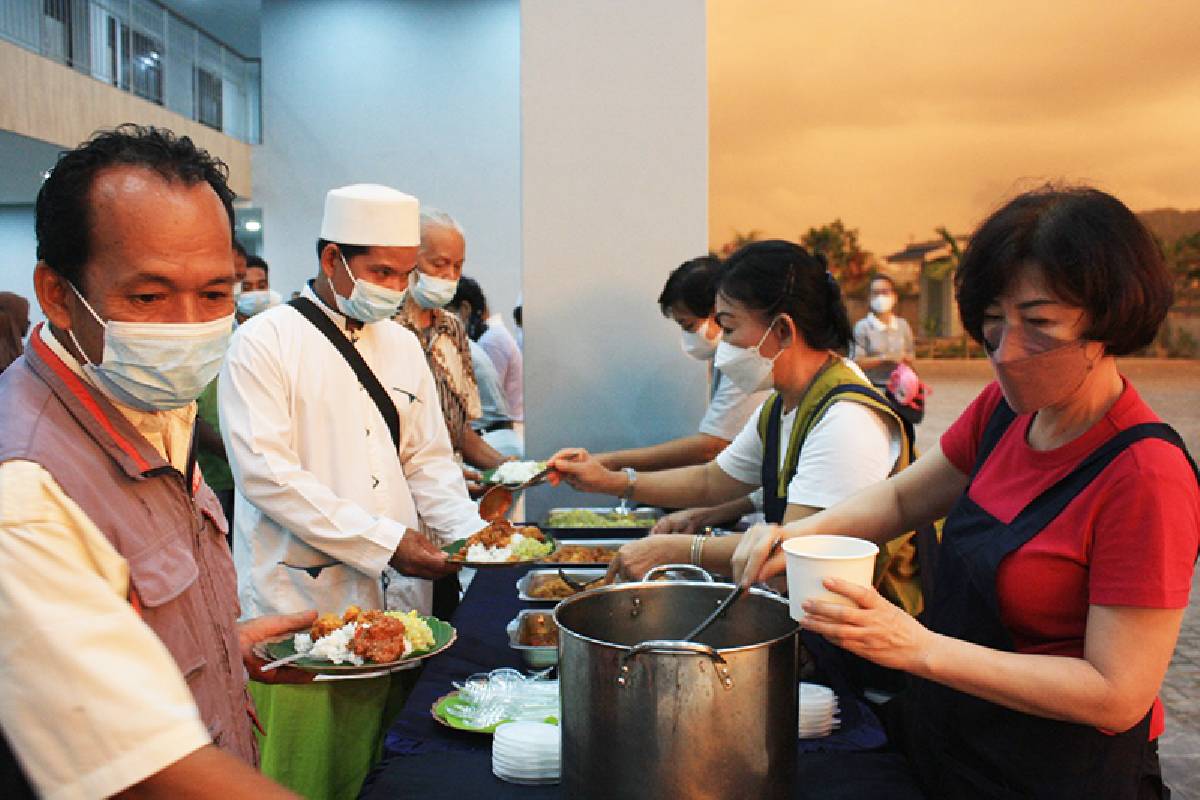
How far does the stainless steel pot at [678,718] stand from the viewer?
118 centimetres

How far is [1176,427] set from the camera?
4766 mm

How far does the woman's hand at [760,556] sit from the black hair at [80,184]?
102 cm

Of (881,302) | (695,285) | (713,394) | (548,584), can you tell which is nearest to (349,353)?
(548,584)

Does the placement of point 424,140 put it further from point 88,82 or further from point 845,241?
point 845,241

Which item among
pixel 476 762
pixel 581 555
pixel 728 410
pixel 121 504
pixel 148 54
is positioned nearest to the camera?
pixel 121 504

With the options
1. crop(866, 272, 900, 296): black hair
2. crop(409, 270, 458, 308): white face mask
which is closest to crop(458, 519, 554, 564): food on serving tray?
crop(409, 270, 458, 308): white face mask

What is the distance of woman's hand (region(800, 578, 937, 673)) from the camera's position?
1314 mm

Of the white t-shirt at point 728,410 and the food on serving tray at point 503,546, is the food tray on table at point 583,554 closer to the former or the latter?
the food on serving tray at point 503,546

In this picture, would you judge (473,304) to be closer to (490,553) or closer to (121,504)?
(490,553)

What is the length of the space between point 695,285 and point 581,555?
49.6 inches

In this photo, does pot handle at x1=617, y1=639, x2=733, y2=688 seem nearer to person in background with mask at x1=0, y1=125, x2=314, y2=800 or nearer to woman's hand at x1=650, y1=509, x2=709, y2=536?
person in background with mask at x1=0, y1=125, x2=314, y2=800

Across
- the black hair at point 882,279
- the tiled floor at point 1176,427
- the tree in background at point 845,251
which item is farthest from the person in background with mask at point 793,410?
the tree in background at point 845,251

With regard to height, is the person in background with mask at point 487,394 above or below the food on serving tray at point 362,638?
above

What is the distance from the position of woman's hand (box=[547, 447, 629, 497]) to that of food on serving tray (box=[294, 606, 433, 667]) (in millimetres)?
1343
